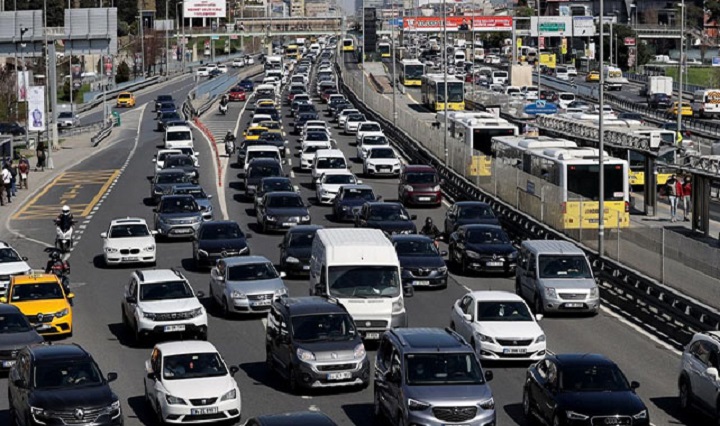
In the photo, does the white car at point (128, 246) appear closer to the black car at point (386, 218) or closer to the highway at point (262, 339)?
the highway at point (262, 339)

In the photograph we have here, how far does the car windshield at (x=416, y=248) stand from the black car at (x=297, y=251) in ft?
8.36

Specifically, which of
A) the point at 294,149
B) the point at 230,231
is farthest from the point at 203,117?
the point at 230,231

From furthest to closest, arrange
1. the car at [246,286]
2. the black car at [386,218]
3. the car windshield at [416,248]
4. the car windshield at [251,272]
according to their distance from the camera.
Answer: the black car at [386,218] → the car windshield at [416,248] → the car windshield at [251,272] → the car at [246,286]

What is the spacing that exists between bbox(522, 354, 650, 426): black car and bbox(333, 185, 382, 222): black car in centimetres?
2603

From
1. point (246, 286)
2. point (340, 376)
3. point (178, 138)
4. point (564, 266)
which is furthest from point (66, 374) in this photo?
point (178, 138)

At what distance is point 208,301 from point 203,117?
7219cm

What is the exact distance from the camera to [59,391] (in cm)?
2170

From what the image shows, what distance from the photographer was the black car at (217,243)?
129 ft

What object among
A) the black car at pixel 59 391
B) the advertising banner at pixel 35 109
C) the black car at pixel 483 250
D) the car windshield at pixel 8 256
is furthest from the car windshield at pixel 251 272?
the advertising banner at pixel 35 109

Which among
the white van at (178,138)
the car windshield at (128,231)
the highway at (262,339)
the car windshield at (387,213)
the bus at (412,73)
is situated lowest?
the highway at (262,339)

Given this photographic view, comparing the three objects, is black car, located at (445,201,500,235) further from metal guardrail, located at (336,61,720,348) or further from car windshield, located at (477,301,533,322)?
car windshield, located at (477,301,533,322)

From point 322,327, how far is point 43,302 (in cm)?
812

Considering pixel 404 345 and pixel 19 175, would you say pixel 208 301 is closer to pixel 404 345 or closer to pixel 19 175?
pixel 404 345

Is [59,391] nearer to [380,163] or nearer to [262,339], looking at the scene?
[262,339]
